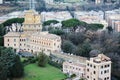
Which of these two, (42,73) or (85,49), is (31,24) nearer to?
(85,49)

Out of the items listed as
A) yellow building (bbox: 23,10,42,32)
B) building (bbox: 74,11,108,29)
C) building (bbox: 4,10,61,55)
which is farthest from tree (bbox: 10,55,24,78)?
building (bbox: 74,11,108,29)

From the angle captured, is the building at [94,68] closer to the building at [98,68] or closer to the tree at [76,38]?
the building at [98,68]

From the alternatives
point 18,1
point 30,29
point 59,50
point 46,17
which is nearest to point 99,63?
point 59,50

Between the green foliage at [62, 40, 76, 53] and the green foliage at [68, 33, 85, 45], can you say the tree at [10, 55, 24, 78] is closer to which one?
the green foliage at [62, 40, 76, 53]

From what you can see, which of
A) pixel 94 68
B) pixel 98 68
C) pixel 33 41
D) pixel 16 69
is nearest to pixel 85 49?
pixel 33 41

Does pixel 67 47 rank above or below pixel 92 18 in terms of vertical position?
below
